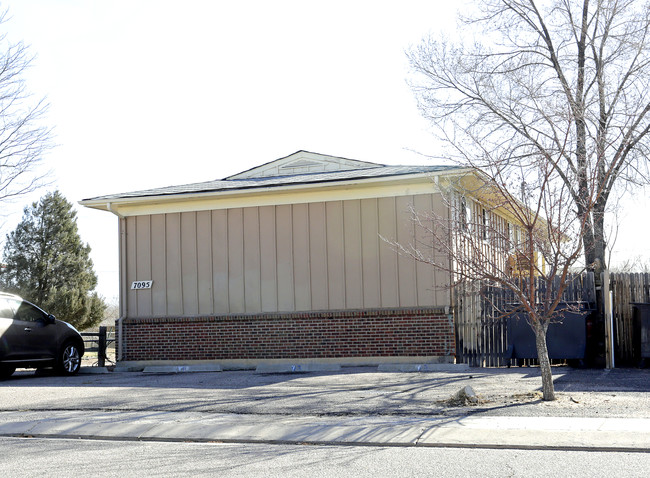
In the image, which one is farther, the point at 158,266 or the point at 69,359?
the point at 158,266

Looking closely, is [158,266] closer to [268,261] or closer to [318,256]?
[268,261]

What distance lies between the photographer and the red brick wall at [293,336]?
1562 cm

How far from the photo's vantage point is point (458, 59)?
66.7ft

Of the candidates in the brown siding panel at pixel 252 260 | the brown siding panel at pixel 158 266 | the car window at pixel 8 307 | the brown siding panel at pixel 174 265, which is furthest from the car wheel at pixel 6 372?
the brown siding panel at pixel 252 260

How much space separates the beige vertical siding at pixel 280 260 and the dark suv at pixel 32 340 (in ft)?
7.33

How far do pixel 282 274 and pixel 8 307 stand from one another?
5.67 metres

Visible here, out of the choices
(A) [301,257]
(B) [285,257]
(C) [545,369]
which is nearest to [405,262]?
(A) [301,257]

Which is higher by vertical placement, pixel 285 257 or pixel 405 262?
pixel 285 257

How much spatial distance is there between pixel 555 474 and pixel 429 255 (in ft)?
32.0

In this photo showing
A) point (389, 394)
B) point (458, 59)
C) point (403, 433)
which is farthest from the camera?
point (458, 59)

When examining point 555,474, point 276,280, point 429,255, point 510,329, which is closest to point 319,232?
point 276,280

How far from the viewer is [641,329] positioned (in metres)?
13.7

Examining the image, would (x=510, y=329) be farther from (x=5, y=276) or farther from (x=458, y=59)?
(x=5, y=276)

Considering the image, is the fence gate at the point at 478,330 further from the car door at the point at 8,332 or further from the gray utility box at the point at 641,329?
the car door at the point at 8,332
